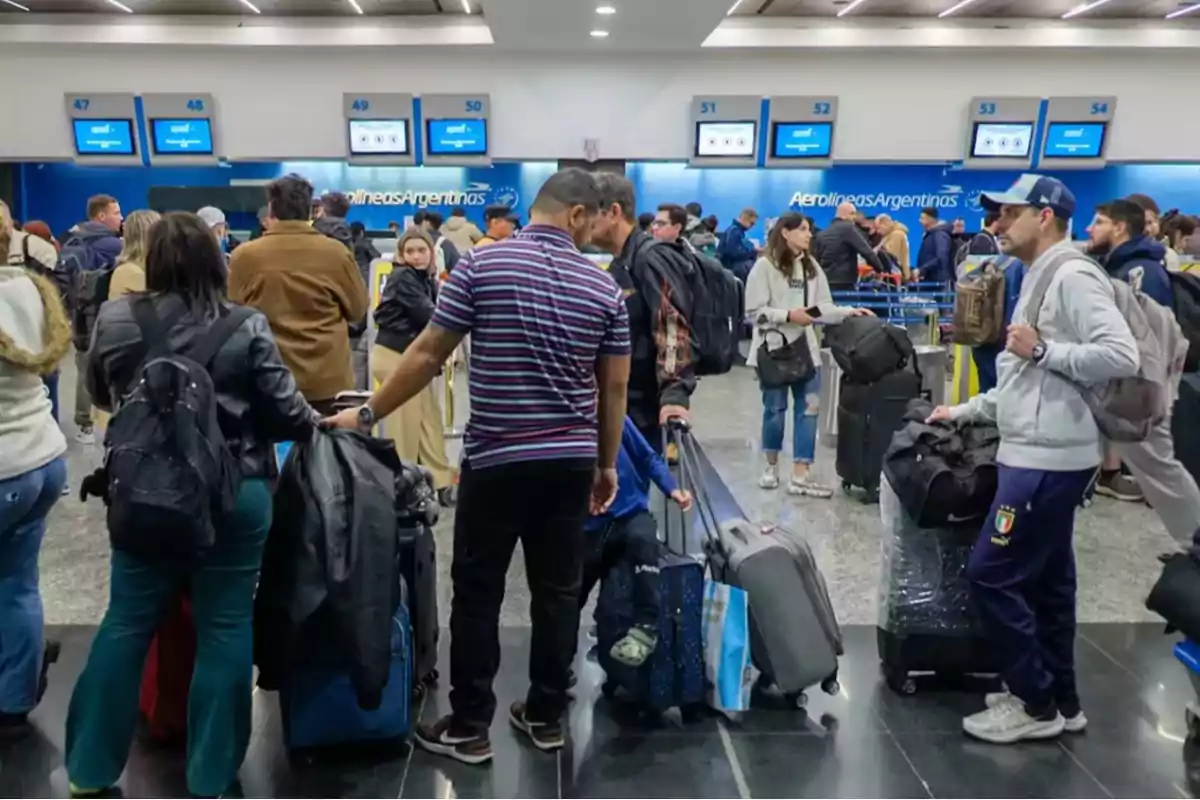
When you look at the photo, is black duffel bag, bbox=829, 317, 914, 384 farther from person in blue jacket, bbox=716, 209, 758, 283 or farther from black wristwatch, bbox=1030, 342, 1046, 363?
person in blue jacket, bbox=716, 209, 758, 283

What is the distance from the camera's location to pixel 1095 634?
4207 millimetres

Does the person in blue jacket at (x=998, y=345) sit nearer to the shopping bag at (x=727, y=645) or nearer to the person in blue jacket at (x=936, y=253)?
the shopping bag at (x=727, y=645)

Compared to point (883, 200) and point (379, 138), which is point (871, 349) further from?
point (883, 200)

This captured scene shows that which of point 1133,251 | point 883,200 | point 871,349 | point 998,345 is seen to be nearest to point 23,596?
point 871,349

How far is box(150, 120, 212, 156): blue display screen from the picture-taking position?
11969 millimetres

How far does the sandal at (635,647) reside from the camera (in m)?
3.26

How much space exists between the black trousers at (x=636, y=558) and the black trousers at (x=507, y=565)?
0.23 m

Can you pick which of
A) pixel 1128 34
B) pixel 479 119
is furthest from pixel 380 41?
pixel 1128 34

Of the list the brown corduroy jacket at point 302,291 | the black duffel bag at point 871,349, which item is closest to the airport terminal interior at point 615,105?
the black duffel bag at point 871,349

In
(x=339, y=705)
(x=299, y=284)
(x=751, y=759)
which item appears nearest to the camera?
(x=339, y=705)

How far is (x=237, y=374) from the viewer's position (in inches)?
106

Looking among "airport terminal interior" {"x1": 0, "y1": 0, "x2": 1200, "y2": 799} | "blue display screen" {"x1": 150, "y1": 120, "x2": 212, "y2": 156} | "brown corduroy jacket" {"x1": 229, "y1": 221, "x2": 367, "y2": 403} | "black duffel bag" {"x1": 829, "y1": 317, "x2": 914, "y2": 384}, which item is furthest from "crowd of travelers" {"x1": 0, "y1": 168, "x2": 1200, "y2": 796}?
"blue display screen" {"x1": 150, "y1": 120, "x2": 212, "y2": 156}

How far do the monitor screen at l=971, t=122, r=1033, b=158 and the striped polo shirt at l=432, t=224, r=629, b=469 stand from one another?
11.0 metres

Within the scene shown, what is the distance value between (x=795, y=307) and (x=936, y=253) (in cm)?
613
